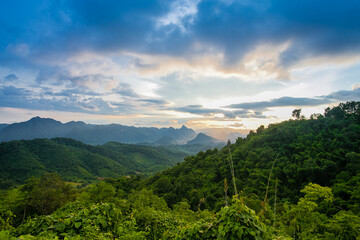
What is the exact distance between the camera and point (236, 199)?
3.51m

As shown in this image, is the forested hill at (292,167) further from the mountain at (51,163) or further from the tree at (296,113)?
the mountain at (51,163)

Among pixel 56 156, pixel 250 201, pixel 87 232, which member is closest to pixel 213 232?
pixel 87 232

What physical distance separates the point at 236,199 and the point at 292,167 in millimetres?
38201

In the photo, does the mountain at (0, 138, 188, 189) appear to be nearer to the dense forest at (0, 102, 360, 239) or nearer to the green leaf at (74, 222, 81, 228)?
the dense forest at (0, 102, 360, 239)

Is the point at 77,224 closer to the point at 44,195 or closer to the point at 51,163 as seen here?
the point at 44,195

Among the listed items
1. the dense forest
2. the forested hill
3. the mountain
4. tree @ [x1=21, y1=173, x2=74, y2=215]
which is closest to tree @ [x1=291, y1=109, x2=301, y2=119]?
the dense forest

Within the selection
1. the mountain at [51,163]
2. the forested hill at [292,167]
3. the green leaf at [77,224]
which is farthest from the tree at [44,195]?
the mountain at [51,163]

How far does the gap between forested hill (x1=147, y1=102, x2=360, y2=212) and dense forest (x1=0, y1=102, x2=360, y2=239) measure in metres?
0.20

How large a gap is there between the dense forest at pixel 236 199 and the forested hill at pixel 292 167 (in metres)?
0.20

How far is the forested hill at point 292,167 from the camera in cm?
2987

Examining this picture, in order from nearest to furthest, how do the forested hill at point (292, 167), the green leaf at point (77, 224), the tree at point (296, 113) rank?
the green leaf at point (77, 224), the forested hill at point (292, 167), the tree at point (296, 113)

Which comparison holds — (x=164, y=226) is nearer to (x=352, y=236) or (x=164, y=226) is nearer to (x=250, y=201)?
(x=352, y=236)

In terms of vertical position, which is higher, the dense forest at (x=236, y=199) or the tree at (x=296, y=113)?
the tree at (x=296, y=113)

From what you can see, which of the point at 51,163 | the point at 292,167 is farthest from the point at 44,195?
the point at 51,163
